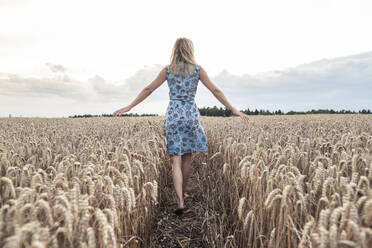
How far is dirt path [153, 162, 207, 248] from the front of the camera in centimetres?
384

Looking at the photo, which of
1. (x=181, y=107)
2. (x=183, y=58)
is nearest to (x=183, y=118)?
(x=181, y=107)

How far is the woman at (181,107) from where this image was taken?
4.39 m

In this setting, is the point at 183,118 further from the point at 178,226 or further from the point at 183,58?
the point at 178,226

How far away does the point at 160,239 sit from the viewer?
3.98 metres

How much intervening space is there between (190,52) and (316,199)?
9.11ft

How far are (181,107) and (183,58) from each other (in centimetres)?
78

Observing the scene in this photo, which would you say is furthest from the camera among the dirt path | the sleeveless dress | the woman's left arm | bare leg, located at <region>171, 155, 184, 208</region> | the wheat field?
the woman's left arm

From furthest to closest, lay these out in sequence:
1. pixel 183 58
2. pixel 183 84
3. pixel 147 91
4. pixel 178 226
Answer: pixel 147 91
pixel 183 84
pixel 183 58
pixel 178 226

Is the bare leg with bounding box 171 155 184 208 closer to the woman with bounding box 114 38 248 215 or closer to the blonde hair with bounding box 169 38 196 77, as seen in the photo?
the woman with bounding box 114 38 248 215

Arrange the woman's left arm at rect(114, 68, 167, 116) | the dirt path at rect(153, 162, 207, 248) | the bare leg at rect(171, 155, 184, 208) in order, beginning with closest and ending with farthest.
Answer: the dirt path at rect(153, 162, 207, 248) < the bare leg at rect(171, 155, 184, 208) < the woman's left arm at rect(114, 68, 167, 116)

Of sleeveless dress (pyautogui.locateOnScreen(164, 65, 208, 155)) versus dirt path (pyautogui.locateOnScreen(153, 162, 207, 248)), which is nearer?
dirt path (pyautogui.locateOnScreen(153, 162, 207, 248))

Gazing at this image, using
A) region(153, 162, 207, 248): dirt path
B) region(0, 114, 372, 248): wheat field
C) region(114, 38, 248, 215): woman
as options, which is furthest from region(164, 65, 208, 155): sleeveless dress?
region(153, 162, 207, 248): dirt path

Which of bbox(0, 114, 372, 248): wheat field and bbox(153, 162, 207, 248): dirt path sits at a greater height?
bbox(0, 114, 372, 248): wheat field

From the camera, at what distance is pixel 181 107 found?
14.9ft
